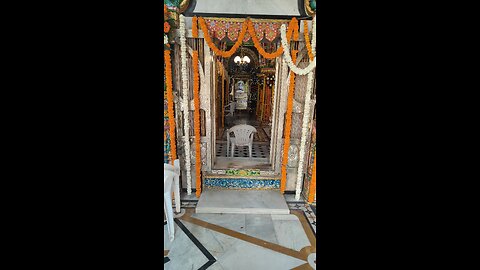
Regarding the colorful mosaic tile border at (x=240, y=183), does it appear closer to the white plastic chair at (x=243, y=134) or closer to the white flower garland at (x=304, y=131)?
the white flower garland at (x=304, y=131)

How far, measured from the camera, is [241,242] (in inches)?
129

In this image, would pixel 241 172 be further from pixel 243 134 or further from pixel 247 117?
pixel 247 117

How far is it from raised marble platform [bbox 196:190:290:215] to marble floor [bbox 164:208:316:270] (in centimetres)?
10

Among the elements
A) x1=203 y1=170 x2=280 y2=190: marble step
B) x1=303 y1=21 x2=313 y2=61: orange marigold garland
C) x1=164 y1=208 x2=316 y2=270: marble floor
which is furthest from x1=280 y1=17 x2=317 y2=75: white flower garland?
x1=164 y1=208 x2=316 y2=270: marble floor

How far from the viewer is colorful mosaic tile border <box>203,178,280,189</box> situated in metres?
4.70

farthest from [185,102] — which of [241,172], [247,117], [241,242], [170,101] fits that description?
[247,117]

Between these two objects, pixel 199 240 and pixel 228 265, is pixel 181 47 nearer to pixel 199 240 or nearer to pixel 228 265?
pixel 199 240

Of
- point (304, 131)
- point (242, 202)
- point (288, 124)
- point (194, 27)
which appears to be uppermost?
point (194, 27)

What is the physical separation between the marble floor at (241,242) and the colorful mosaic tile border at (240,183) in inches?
29.2

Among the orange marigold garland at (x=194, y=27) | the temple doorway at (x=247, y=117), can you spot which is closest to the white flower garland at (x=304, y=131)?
the temple doorway at (x=247, y=117)

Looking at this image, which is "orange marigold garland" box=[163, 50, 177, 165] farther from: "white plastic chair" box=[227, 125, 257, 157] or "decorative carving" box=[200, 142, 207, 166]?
"white plastic chair" box=[227, 125, 257, 157]

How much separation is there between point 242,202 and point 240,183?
0.54 metres

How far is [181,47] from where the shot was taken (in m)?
3.92
